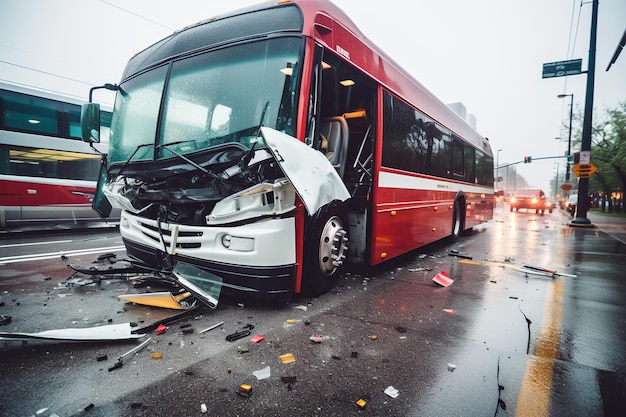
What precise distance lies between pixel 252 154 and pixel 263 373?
181 cm

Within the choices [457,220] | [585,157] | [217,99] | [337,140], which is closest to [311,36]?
[217,99]

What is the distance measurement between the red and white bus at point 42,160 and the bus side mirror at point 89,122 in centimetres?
420

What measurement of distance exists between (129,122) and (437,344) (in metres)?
4.48

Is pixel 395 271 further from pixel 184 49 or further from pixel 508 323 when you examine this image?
pixel 184 49

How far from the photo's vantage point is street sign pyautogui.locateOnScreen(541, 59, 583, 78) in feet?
47.5

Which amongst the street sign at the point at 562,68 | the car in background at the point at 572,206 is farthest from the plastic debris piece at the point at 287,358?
the car in background at the point at 572,206

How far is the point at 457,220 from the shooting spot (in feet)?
30.5

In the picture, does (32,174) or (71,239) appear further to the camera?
(32,174)

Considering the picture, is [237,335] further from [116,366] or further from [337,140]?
[337,140]

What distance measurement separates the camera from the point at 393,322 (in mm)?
3428

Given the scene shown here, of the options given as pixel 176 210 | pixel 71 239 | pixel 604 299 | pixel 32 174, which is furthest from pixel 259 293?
pixel 32 174

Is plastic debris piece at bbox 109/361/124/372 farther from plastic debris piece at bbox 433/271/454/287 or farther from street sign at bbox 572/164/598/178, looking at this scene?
street sign at bbox 572/164/598/178

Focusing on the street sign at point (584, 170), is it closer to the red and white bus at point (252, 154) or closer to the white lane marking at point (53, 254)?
the red and white bus at point (252, 154)

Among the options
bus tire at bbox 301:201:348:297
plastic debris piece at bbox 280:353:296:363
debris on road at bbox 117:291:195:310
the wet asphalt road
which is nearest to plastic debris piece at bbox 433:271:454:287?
the wet asphalt road
